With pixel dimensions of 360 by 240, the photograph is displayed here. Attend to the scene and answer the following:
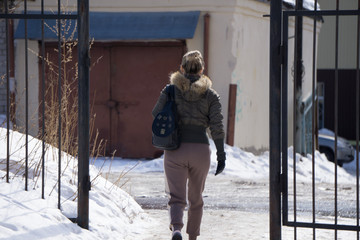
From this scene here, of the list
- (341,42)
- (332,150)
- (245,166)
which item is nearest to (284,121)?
(245,166)

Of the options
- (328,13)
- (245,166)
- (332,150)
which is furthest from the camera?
(332,150)

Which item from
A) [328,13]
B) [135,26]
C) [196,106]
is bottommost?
[196,106]

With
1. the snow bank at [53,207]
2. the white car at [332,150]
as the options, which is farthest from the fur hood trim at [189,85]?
the white car at [332,150]

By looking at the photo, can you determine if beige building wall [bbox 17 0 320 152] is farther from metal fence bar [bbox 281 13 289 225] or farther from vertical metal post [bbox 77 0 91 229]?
metal fence bar [bbox 281 13 289 225]

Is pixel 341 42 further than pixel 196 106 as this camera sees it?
Yes

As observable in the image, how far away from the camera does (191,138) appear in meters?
6.49

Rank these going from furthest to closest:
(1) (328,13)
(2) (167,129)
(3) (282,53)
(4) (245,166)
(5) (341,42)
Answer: (5) (341,42) < (4) (245,166) < (2) (167,129) < (3) (282,53) < (1) (328,13)

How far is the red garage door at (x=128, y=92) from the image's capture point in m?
16.6

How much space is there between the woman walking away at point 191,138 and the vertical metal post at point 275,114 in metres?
0.49

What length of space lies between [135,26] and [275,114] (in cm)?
1041

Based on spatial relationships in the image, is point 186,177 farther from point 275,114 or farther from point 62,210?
point 62,210

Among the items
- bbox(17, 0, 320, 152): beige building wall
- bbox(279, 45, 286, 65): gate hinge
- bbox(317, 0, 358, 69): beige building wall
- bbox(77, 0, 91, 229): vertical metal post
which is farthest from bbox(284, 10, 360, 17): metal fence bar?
bbox(317, 0, 358, 69): beige building wall

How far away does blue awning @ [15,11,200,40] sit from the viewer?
1597 centimetres

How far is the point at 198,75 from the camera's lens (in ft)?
21.7
